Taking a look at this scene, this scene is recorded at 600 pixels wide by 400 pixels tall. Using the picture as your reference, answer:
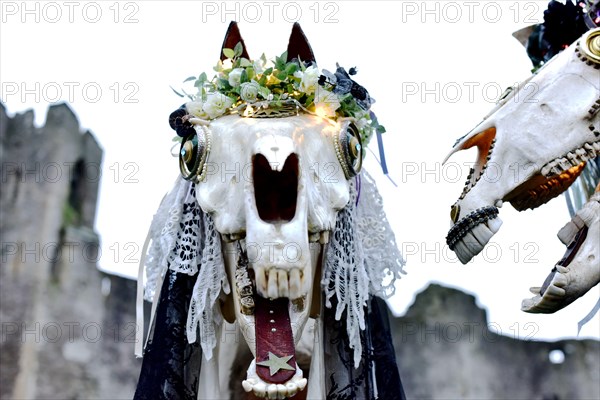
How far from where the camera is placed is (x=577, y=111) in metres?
3.63

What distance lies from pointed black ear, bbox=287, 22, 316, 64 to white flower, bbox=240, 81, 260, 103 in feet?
1.02

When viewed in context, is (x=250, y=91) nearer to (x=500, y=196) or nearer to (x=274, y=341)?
(x=274, y=341)

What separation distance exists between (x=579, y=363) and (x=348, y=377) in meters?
13.5

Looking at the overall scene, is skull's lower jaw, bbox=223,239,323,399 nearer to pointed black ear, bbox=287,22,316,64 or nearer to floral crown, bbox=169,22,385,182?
floral crown, bbox=169,22,385,182

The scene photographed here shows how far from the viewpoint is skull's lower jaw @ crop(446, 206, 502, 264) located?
11.3ft

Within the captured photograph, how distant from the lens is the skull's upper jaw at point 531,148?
3.51m

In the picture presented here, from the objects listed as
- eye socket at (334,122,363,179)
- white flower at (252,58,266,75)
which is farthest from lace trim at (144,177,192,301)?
eye socket at (334,122,363,179)

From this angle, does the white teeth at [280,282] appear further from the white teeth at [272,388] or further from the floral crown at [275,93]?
the floral crown at [275,93]

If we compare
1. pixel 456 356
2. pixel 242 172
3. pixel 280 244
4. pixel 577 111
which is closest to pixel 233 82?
pixel 242 172

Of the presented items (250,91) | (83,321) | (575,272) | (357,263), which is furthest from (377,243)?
(83,321)

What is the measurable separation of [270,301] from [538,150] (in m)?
1.03

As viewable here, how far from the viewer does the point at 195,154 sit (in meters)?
4.16

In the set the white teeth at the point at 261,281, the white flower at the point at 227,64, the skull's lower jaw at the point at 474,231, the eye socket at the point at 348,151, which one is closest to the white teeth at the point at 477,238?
the skull's lower jaw at the point at 474,231

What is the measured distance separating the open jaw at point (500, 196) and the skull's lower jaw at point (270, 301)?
535mm
